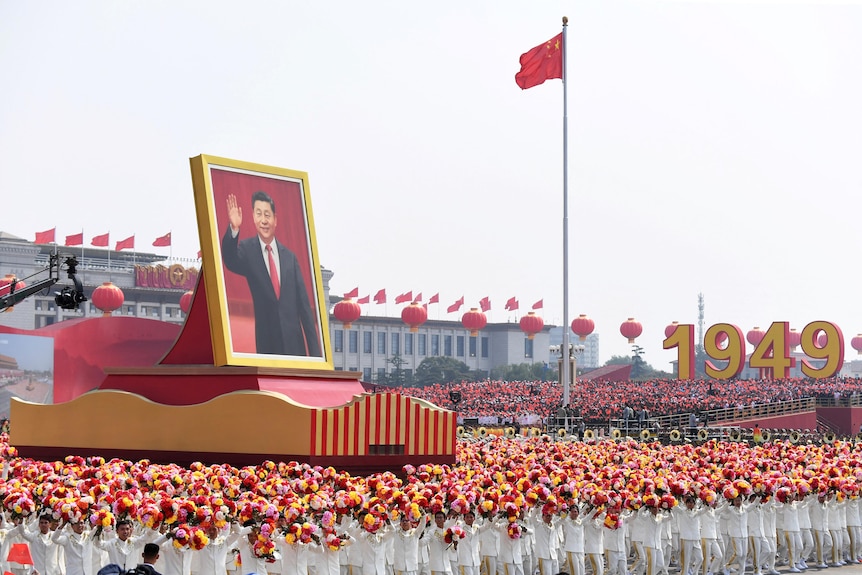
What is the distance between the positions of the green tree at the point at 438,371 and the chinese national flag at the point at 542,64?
78477mm

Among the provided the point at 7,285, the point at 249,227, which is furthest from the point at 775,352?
the point at 7,285

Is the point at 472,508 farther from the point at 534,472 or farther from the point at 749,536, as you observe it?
the point at 749,536

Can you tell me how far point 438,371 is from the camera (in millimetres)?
118812

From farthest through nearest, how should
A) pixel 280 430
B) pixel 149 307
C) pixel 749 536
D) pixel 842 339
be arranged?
1. pixel 149 307
2. pixel 842 339
3. pixel 280 430
4. pixel 749 536

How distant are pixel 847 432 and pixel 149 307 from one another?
6230cm

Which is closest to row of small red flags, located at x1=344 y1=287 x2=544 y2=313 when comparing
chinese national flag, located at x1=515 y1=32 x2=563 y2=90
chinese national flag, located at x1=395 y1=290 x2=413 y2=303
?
chinese national flag, located at x1=395 y1=290 x2=413 y2=303

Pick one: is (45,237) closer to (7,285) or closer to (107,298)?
(107,298)

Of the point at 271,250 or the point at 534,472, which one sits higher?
the point at 271,250

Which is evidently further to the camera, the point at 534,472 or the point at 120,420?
the point at 120,420

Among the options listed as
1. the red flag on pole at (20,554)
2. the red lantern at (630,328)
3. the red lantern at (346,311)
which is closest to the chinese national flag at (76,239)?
the red lantern at (346,311)

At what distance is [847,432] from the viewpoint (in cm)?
5712

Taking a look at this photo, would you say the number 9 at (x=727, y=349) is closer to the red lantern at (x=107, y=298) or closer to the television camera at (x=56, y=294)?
the red lantern at (x=107, y=298)

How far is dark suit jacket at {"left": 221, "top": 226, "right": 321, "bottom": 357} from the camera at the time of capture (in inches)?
1098

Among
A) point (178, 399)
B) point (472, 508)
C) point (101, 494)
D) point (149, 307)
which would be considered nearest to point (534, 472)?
point (472, 508)
